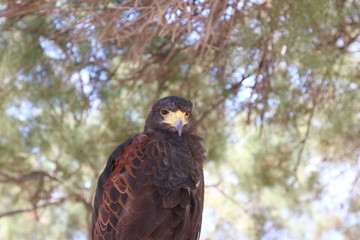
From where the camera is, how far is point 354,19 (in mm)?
4746

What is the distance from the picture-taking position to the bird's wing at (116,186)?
10.3ft

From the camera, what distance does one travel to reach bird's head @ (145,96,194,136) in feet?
11.3

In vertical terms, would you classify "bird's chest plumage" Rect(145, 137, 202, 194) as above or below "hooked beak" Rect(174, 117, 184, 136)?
below

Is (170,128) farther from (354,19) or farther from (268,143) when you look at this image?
(268,143)

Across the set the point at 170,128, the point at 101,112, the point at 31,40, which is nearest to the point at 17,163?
the point at 101,112

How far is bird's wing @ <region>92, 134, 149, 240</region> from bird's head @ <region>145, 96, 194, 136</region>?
0.70 feet

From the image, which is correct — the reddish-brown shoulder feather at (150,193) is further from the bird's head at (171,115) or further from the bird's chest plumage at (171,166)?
the bird's head at (171,115)

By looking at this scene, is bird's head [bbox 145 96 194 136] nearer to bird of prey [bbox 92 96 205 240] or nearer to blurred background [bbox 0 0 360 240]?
bird of prey [bbox 92 96 205 240]

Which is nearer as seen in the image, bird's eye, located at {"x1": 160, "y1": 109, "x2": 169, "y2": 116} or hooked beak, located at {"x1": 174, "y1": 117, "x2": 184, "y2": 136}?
hooked beak, located at {"x1": 174, "y1": 117, "x2": 184, "y2": 136}

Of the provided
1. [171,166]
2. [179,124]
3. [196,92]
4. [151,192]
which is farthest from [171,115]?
[196,92]

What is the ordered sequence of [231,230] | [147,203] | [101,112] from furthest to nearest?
[231,230] → [101,112] → [147,203]

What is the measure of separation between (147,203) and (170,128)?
596 millimetres

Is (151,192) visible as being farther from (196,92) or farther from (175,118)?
(196,92)

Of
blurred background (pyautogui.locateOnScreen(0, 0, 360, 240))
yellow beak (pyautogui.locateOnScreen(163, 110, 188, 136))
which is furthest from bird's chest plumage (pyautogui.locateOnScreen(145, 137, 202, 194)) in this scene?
blurred background (pyautogui.locateOnScreen(0, 0, 360, 240))
